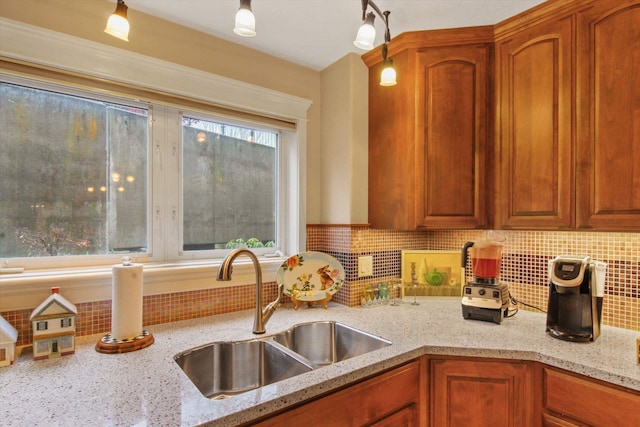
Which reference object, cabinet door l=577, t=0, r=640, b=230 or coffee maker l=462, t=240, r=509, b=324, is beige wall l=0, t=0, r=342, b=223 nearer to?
coffee maker l=462, t=240, r=509, b=324

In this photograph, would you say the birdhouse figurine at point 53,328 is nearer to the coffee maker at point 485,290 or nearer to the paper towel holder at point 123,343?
the paper towel holder at point 123,343

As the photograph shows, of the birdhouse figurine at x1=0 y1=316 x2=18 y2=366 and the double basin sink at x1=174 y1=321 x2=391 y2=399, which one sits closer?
the birdhouse figurine at x1=0 y1=316 x2=18 y2=366

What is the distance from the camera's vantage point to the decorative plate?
5.86 ft

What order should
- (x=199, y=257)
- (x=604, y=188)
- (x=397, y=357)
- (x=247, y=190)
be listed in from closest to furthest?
A: (x=397, y=357)
(x=604, y=188)
(x=199, y=257)
(x=247, y=190)

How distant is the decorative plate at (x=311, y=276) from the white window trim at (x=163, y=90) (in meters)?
0.10

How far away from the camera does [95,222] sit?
58.2 inches

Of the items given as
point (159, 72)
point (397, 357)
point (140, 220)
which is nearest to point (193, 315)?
point (140, 220)

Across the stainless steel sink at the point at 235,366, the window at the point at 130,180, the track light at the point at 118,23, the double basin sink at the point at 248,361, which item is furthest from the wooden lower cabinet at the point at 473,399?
the track light at the point at 118,23

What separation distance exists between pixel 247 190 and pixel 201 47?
2.51 ft

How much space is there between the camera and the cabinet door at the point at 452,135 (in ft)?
5.48

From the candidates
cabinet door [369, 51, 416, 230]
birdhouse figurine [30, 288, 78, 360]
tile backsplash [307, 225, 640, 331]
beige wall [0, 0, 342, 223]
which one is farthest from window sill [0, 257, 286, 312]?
cabinet door [369, 51, 416, 230]

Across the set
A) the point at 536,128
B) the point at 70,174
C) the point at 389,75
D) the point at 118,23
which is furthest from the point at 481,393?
the point at 70,174

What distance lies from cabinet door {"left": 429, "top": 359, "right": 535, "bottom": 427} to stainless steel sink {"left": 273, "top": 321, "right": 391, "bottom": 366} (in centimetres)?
38

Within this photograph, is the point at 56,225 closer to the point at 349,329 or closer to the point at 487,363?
the point at 349,329
